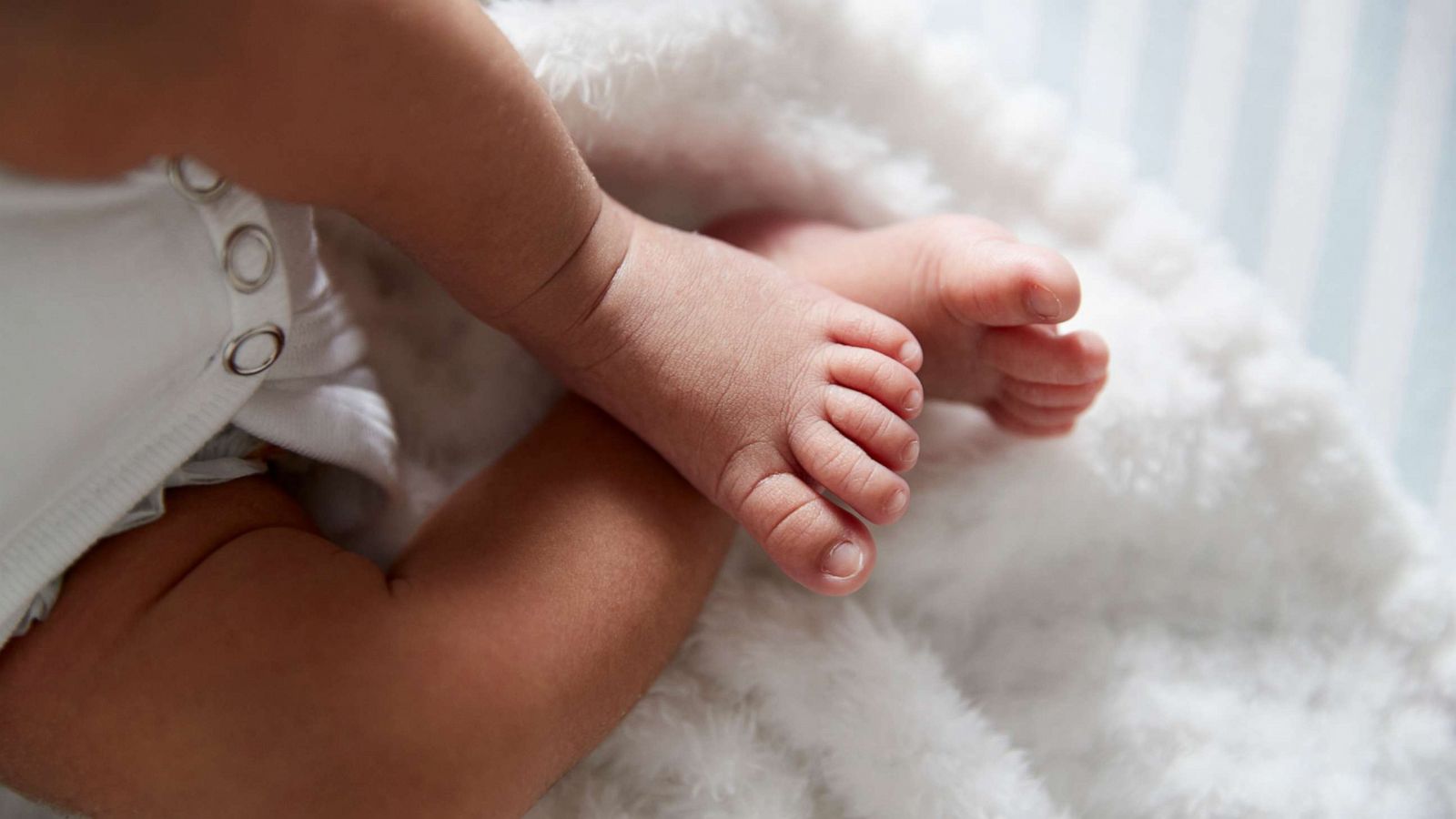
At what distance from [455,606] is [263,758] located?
118mm

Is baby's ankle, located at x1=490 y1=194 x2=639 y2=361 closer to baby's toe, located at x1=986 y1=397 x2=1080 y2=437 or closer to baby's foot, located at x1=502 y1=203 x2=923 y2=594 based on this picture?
baby's foot, located at x1=502 y1=203 x2=923 y2=594

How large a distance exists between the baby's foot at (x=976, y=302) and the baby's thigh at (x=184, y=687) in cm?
36

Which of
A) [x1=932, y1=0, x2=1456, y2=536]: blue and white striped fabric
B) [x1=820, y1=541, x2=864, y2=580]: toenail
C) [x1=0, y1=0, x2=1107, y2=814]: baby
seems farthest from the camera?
[x1=932, y1=0, x2=1456, y2=536]: blue and white striped fabric

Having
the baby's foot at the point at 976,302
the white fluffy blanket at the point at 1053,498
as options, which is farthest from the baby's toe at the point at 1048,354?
the white fluffy blanket at the point at 1053,498

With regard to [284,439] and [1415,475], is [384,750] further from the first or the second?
[1415,475]

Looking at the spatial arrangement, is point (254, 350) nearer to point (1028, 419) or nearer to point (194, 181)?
point (194, 181)

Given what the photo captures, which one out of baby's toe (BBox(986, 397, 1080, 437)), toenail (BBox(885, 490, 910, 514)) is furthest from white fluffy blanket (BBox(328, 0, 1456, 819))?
toenail (BBox(885, 490, 910, 514))

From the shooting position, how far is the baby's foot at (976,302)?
60 cm

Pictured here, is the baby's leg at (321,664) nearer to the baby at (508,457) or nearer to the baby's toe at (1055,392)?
the baby at (508,457)

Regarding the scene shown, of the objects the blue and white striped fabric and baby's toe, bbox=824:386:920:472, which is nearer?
baby's toe, bbox=824:386:920:472

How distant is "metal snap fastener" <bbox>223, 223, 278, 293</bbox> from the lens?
527 millimetres

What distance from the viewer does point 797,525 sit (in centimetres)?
58

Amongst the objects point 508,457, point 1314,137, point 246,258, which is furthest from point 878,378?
point 1314,137

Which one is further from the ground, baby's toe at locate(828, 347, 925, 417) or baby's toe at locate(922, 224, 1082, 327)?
baby's toe at locate(922, 224, 1082, 327)
